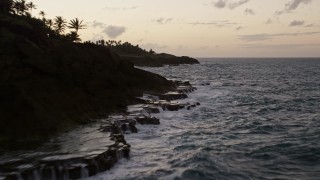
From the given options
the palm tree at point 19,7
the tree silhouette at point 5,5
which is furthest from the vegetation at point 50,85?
the palm tree at point 19,7

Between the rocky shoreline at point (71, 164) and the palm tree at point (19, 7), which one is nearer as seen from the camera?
the rocky shoreline at point (71, 164)

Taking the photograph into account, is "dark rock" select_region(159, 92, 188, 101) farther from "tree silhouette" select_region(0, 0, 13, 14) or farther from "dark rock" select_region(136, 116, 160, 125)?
"tree silhouette" select_region(0, 0, 13, 14)

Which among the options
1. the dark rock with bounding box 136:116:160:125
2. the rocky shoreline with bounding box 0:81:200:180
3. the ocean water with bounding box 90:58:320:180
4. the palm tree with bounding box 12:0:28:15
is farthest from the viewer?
the palm tree with bounding box 12:0:28:15

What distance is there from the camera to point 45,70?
36.8 metres

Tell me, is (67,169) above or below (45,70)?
below

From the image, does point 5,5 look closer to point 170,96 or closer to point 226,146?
point 170,96

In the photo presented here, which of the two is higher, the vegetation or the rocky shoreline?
the vegetation

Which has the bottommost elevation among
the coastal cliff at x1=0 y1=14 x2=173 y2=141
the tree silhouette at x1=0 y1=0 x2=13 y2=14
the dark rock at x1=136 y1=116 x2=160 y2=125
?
the dark rock at x1=136 y1=116 x2=160 y2=125

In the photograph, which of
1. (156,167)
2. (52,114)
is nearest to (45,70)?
(52,114)

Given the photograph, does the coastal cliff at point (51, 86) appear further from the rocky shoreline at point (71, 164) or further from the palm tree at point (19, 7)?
the palm tree at point (19, 7)

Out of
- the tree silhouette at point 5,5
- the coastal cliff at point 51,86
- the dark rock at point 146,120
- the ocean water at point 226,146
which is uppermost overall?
the tree silhouette at point 5,5

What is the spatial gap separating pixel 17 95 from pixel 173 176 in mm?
14666

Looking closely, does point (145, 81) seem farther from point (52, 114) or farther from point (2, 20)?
point (52, 114)

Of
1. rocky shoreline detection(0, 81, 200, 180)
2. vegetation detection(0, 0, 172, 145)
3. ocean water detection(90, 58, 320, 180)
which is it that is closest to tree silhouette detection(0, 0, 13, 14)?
vegetation detection(0, 0, 172, 145)
